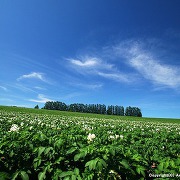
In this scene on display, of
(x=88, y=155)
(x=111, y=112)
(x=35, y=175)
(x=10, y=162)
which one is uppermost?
(x=111, y=112)

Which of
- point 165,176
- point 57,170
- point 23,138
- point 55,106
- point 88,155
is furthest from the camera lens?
point 55,106

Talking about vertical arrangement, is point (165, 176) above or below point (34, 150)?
below

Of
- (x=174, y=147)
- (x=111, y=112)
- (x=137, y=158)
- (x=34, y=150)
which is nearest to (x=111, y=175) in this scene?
(x=137, y=158)

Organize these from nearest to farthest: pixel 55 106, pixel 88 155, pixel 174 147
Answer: pixel 88 155 < pixel 174 147 < pixel 55 106

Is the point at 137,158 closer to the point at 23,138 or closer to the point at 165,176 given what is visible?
the point at 165,176

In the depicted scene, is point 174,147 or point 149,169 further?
point 174,147

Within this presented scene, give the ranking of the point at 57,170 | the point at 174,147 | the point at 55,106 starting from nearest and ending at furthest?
the point at 57,170 < the point at 174,147 < the point at 55,106

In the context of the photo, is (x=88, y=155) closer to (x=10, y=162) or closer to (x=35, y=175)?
(x=35, y=175)

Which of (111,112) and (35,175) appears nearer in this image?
(35,175)

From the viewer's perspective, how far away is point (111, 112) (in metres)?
179

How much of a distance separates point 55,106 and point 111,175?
178511 millimetres

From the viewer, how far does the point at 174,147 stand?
707 cm

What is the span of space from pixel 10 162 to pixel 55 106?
582ft

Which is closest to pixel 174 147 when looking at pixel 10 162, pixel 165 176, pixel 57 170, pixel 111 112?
pixel 165 176
